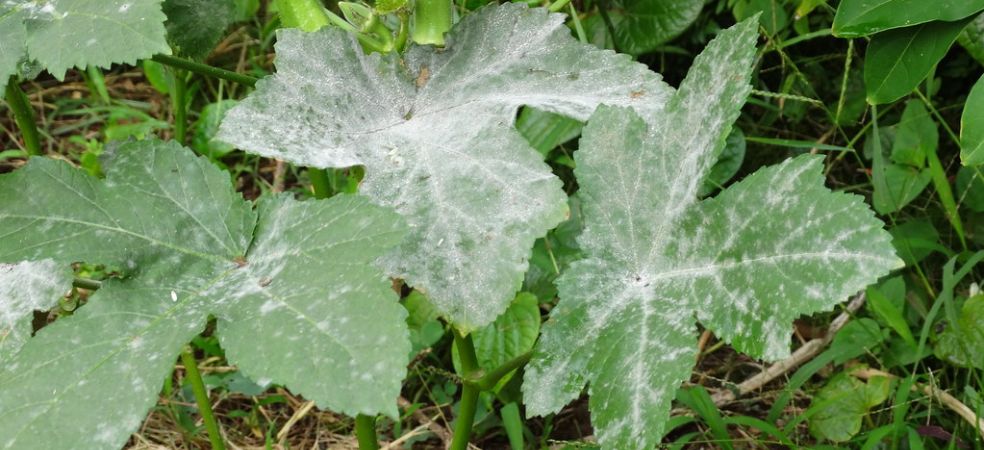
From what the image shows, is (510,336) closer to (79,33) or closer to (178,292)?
(178,292)


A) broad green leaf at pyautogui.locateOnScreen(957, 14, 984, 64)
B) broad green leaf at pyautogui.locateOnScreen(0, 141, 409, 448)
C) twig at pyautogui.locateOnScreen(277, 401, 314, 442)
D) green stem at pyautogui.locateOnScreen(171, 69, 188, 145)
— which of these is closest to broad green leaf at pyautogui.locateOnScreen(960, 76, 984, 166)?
broad green leaf at pyautogui.locateOnScreen(957, 14, 984, 64)

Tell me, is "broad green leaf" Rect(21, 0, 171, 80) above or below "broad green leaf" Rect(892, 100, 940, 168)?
above

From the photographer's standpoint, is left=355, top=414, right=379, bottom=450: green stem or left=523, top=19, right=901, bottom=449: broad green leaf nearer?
left=523, top=19, right=901, bottom=449: broad green leaf

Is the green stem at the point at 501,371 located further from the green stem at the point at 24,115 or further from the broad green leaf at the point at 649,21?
the broad green leaf at the point at 649,21

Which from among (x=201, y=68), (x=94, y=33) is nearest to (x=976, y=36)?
(x=201, y=68)

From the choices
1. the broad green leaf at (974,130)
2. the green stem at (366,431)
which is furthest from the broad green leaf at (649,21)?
the green stem at (366,431)

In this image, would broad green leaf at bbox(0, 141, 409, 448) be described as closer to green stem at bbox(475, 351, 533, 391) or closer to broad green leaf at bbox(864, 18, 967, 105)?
green stem at bbox(475, 351, 533, 391)

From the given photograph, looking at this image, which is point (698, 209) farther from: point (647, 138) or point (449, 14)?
point (449, 14)
